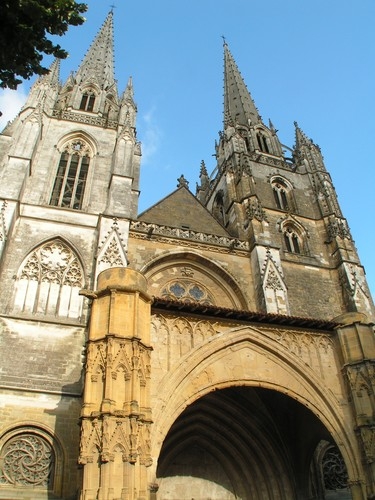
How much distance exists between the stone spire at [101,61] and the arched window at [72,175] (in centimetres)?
656

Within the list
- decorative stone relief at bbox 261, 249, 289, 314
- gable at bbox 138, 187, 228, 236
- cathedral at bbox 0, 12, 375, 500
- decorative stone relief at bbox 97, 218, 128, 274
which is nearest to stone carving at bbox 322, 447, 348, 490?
cathedral at bbox 0, 12, 375, 500

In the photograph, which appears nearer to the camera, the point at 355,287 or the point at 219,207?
the point at 355,287

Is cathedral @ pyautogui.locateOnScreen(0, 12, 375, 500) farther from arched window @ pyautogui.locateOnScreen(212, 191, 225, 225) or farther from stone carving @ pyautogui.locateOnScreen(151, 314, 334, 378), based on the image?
arched window @ pyautogui.locateOnScreen(212, 191, 225, 225)

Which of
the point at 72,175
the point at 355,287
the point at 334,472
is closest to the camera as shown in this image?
the point at 334,472

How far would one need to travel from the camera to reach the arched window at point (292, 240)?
772 inches

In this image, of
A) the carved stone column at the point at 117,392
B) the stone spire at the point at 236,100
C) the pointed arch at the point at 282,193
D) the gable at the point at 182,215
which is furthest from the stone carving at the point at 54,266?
the stone spire at the point at 236,100

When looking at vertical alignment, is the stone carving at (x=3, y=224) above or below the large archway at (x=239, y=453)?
above

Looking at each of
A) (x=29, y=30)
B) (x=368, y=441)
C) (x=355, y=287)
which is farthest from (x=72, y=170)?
(x=368, y=441)

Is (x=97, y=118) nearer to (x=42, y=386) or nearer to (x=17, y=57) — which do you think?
(x=42, y=386)

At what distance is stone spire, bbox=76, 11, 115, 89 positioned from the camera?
24.3m

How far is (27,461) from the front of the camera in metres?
10.2

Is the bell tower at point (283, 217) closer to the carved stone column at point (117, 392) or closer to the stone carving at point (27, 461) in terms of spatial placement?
the stone carving at point (27, 461)

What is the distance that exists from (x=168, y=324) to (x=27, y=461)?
545 cm

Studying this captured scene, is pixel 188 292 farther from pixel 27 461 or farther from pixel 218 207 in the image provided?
pixel 218 207
